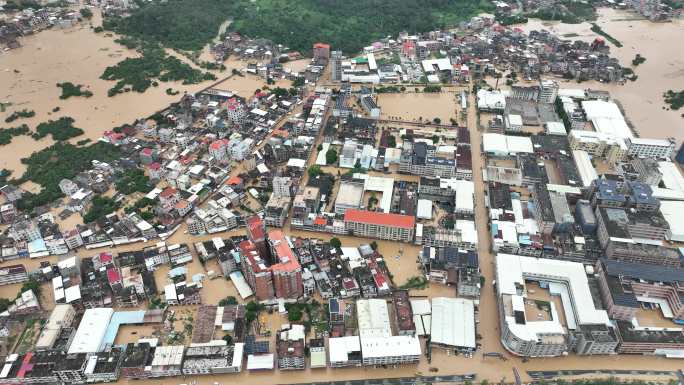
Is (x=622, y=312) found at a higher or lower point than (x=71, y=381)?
higher

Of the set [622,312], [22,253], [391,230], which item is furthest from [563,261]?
[22,253]

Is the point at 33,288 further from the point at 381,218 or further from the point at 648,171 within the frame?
the point at 648,171

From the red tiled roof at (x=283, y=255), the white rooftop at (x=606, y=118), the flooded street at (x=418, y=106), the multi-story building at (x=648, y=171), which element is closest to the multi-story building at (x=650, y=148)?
the white rooftop at (x=606, y=118)

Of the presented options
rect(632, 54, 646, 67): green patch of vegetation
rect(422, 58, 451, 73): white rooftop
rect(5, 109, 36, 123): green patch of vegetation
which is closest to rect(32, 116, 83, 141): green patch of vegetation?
rect(5, 109, 36, 123): green patch of vegetation

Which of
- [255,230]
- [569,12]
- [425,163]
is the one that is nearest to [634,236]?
[425,163]

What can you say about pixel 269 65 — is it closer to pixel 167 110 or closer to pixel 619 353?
pixel 167 110

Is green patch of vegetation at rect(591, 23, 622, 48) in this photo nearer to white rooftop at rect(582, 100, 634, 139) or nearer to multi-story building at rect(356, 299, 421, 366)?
white rooftop at rect(582, 100, 634, 139)
